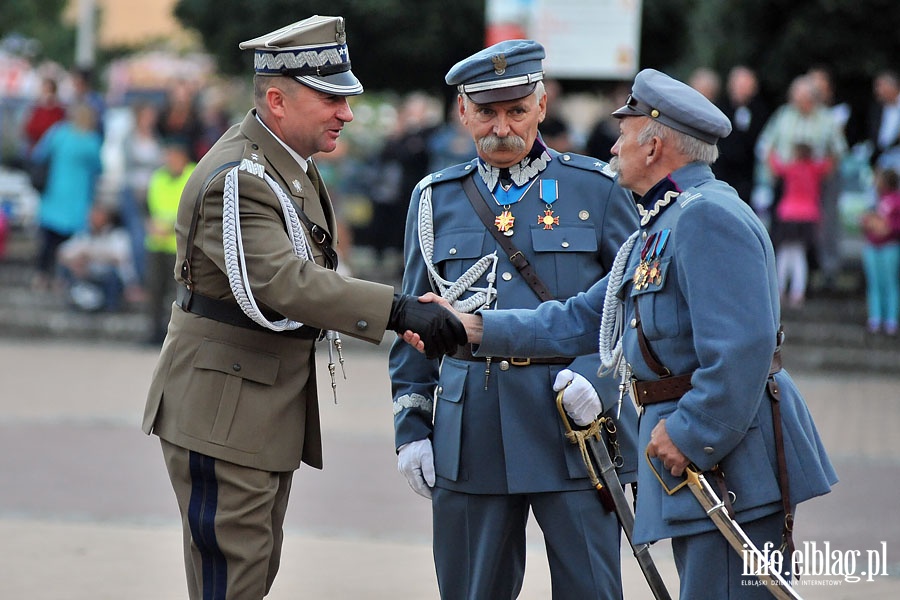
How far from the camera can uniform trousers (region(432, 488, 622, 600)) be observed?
168 inches

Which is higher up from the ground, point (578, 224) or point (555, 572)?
point (578, 224)

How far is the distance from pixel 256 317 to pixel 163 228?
892cm

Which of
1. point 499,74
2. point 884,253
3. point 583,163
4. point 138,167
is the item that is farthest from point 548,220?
point 138,167

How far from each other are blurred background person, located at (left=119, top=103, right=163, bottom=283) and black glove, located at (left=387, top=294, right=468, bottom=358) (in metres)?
10.2

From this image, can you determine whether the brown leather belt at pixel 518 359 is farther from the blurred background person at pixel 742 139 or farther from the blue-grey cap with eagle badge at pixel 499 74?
the blurred background person at pixel 742 139

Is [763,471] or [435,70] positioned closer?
[763,471]

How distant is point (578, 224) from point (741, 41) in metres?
11.3

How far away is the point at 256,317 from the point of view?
402cm

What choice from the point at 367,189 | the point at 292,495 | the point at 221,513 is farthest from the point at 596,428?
the point at 367,189

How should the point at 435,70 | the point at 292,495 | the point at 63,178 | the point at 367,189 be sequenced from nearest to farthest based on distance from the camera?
the point at 292,495
the point at 63,178
the point at 367,189
the point at 435,70

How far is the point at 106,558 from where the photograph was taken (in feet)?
20.8

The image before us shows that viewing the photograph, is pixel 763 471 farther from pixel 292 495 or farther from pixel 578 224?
pixel 292 495

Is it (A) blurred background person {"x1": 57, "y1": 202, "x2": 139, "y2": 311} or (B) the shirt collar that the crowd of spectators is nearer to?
(A) blurred background person {"x1": 57, "y1": 202, "x2": 139, "y2": 311}

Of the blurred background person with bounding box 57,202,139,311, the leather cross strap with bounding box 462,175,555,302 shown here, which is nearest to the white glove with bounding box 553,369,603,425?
the leather cross strap with bounding box 462,175,555,302
